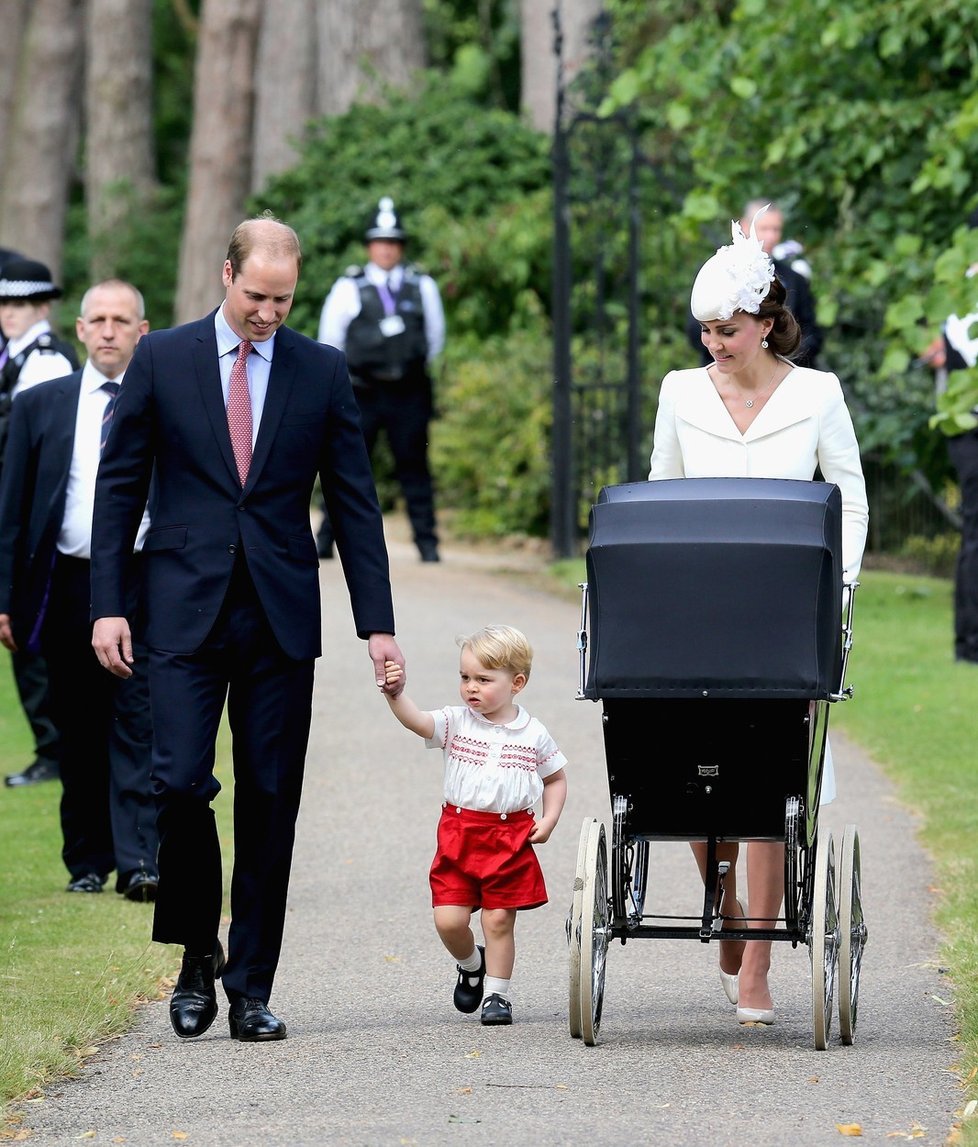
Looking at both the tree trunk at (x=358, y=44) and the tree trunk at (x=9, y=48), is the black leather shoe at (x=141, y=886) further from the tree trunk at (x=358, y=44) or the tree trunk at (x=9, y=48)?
the tree trunk at (x=9, y=48)

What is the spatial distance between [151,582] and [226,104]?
2236 cm

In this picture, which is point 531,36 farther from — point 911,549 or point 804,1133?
point 804,1133

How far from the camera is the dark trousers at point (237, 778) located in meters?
5.44

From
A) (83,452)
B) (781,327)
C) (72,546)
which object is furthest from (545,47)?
(781,327)

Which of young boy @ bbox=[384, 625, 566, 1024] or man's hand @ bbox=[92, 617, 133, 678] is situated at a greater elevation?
man's hand @ bbox=[92, 617, 133, 678]

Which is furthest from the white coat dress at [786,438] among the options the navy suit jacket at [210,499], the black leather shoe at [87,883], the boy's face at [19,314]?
the boy's face at [19,314]

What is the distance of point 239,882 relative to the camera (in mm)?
5578

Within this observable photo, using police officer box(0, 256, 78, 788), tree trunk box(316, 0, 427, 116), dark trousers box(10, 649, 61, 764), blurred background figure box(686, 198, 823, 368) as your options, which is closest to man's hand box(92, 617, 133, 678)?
police officer box(0, 256, 78, 788)

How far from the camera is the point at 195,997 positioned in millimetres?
5570

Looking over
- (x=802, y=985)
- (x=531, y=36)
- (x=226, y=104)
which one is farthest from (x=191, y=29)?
(x=802, y=985)

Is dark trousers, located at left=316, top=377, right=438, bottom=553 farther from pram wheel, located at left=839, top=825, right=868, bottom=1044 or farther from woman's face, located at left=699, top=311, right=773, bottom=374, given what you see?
pram wheel, located at left=839, top=825, right=868, bottom=1044

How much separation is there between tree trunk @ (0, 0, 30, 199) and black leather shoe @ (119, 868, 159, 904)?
2195 centimetres

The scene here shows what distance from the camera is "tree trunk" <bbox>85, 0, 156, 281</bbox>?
30203 millimetres

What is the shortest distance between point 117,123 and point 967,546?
2172 cm
